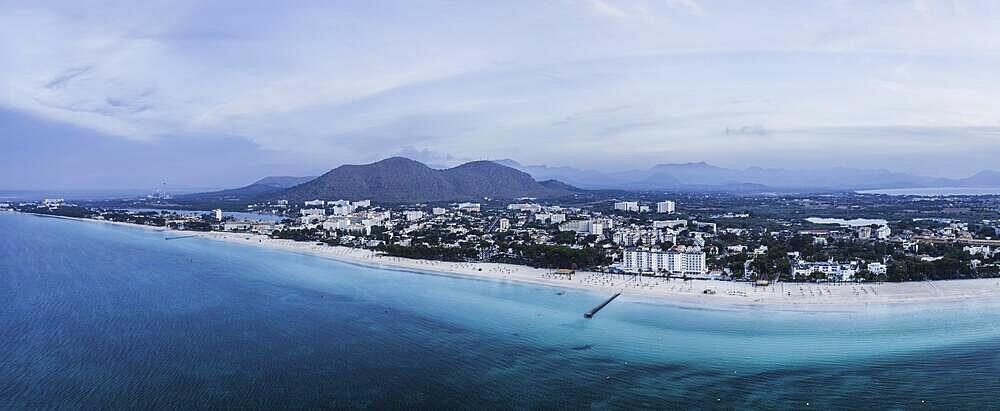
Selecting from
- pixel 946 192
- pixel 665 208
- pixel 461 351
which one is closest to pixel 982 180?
→ pixel 946 192

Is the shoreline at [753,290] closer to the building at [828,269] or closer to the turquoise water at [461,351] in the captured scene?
the turquoise water at [461,351]

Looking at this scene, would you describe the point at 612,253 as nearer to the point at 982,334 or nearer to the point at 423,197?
the point at 982,334

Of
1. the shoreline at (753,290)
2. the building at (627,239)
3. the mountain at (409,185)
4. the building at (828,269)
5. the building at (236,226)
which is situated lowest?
the shoreline at (753,290)

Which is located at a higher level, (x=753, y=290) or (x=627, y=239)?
(x=627, y=239)

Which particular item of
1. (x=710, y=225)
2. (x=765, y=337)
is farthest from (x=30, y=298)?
(x=710, y=225)

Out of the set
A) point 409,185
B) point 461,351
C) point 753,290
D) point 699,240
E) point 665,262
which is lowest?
point 461,351

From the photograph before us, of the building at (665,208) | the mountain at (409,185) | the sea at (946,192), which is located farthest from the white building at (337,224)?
the sea at (946,192)

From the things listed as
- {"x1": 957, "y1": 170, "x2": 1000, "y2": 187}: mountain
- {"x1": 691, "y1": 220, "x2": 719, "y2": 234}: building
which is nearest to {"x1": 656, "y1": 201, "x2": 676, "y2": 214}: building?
{"x1": 691, "y1": 220, "x2": 719, "y2": 234}: building

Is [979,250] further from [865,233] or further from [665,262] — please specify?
[665,262]

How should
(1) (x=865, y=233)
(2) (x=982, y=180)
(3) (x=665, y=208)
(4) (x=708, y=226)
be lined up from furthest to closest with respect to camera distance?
(2) (x=982, y=180) < (3) (x=665, y=208) < (4) (x=708, y=226) < (1) (x=865, y=233)
